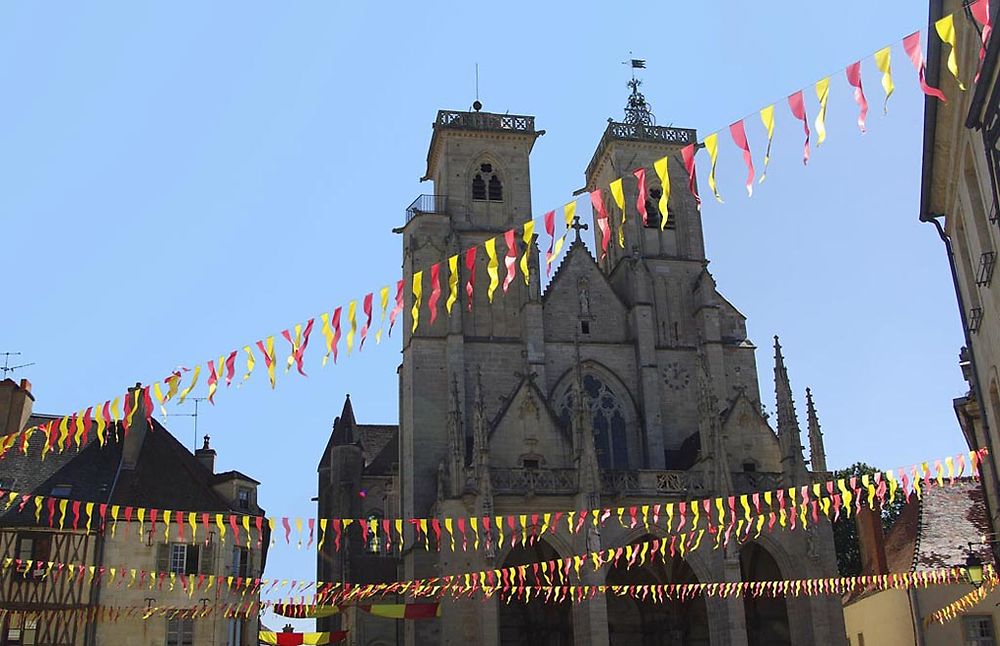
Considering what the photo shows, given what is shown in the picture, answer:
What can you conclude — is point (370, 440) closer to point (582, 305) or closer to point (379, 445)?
point (379, 445)

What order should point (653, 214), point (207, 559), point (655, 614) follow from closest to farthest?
1. point (207, 559)
2. point (655, 614)
3. point (653, 214)

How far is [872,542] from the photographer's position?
105ft

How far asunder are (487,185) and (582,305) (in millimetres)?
6173

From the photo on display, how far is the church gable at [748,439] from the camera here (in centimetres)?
3394

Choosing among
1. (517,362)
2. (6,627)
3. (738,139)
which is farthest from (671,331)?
(738,139)

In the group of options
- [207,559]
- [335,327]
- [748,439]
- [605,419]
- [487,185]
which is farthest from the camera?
[487,185]

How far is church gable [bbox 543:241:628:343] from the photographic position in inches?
1463

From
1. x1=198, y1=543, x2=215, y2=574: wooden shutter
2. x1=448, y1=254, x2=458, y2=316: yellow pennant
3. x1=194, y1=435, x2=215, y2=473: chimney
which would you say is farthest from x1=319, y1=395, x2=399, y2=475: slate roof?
x1=448, y1=254, x2=458, y2=316: yellow pennant

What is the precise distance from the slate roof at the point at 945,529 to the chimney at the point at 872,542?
1675mm

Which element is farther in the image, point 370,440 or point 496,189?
point 370,440

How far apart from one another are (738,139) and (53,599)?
71.7 ft

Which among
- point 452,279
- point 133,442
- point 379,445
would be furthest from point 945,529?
point 379,445

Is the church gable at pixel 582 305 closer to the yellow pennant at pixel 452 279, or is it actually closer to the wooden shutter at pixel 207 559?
the wooden shutter at pixel 207 559

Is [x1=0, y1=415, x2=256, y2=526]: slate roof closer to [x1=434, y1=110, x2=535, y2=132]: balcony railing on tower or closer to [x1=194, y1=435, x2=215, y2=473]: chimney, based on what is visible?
[x1=194, y1=435, x2=215, y2=473]: chimney
